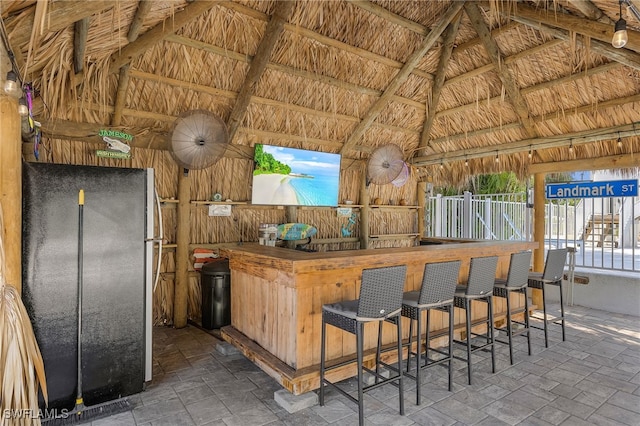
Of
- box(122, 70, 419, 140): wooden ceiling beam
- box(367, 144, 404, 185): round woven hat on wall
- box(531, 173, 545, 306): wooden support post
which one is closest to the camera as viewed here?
box(122, 70, 419, 140): wooden ceiling beam

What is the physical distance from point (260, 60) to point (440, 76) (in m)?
3.23

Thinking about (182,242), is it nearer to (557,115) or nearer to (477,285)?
(477,285)

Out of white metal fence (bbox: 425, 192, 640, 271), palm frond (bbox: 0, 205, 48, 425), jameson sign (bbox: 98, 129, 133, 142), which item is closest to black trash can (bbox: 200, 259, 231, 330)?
jameson sign (bbox: 98, 129, 133, 142)

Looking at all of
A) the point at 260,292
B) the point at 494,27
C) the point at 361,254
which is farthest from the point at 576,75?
the point at 260,292

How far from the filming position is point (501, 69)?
5363mm

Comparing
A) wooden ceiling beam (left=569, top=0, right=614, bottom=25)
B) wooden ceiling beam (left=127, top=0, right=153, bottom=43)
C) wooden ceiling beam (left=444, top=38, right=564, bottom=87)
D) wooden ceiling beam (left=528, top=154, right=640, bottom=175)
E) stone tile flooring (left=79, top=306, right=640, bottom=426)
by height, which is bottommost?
stone tile flooring (left=79, top=306, right=640, bottom=426)

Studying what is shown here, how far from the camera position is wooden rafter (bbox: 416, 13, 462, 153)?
5430mm

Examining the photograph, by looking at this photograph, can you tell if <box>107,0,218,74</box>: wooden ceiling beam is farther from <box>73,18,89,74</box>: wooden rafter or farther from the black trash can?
the black trash can

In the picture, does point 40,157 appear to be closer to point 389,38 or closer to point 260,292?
point 260,292

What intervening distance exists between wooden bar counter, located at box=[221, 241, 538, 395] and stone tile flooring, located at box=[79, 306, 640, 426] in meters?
0.26

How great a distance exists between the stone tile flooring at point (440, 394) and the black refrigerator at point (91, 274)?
1.08ft

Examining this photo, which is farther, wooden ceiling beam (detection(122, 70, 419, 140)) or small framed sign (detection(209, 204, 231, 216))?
small framed sign (detection(209, 204, 231, 216))

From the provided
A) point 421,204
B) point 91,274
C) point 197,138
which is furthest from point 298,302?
point 421,204

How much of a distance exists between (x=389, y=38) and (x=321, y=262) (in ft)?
13.0
